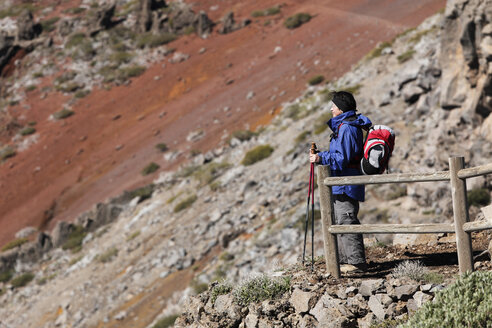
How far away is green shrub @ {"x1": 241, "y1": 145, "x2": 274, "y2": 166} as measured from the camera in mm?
25188

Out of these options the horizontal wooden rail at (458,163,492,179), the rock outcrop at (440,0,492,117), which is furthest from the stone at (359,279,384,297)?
the rock outcrop at (440,0,492,117)

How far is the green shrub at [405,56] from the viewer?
26.0m

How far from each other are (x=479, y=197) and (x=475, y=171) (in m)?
10.3

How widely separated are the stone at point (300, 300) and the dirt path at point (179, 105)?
25888 mm

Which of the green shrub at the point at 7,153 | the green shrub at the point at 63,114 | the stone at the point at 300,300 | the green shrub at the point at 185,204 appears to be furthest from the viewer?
the green shrub at the point at 63,114

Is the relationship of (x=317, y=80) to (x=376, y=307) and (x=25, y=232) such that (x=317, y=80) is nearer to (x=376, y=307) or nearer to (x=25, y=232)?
(x=25, y=232)

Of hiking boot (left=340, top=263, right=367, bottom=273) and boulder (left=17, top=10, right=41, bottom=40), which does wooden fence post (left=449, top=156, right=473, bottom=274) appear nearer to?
hiking boot (left=340, top=263, right=367, bottom=273)

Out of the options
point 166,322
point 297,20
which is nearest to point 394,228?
point 166,322

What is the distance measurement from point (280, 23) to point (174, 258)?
2891cm

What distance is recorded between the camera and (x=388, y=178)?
5.82 m

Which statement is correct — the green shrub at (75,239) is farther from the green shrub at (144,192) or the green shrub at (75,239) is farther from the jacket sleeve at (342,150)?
the jacket sleeve at (342,150)

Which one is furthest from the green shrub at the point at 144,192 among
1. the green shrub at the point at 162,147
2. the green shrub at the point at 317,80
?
the green shrub at the point at 317,80

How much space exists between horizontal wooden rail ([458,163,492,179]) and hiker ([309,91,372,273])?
126 cm

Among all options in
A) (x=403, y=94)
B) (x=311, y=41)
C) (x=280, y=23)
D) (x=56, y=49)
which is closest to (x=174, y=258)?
(x=403, y=94)
